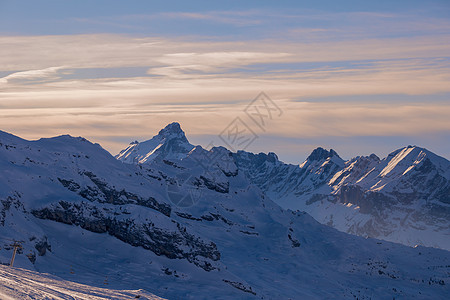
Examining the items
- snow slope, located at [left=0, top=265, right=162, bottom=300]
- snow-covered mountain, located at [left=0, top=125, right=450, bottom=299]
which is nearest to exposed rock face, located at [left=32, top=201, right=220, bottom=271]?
snow-covered mountain, located at [left=0, top=125, right=450, bottom=299]

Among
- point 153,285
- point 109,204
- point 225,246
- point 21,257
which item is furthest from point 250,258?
point 21,257

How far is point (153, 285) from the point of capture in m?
115

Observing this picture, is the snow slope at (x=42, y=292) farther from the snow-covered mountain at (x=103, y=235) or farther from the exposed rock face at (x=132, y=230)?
the exposed rock face at (x=132, y=230)

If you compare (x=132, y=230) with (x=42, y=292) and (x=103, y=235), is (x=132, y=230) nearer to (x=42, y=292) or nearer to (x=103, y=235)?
(x=103, y=235)

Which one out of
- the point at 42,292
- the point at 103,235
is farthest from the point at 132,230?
the point at 42,292

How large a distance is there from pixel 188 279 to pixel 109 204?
24.6m

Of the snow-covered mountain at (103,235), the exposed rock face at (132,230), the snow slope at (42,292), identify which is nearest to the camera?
the snow slope at (42,292)

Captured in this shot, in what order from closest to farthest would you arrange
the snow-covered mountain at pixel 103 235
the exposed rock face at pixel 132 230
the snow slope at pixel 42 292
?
1. the snow slope at pixel 42 292
2. the snow-covered mountain at pixel 103 235
3. the exposed rock face at pixel 132 230

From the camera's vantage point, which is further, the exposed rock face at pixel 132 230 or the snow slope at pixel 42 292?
the exposed rock face at pixel 132 230

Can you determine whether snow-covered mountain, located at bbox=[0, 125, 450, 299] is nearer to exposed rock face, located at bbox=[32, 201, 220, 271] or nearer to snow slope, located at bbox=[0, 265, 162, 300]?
exposed rock face, located at bbox=[32, 201, 220, 271]

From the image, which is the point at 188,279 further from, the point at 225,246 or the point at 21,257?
the point at 225,246

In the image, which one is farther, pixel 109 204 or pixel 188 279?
pixel 109 204

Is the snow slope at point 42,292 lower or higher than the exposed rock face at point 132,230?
lower

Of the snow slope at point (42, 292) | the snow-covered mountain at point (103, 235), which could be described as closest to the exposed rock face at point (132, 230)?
the snow-covered mountain at point (103, 235)
